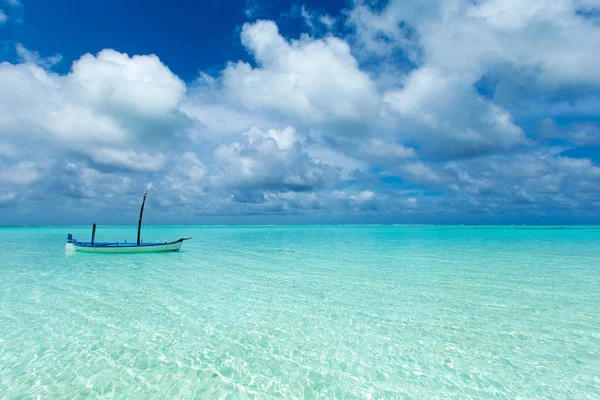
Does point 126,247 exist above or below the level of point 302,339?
below

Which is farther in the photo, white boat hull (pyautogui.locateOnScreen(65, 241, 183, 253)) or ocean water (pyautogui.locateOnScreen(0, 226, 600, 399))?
white boat hull (pyautogui.locateOnScreen(65, 241, 183, 253))

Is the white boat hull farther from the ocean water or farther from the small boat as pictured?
the ocean water

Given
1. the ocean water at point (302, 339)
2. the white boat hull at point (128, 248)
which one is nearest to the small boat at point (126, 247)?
the white boat hull at point (128, 248)

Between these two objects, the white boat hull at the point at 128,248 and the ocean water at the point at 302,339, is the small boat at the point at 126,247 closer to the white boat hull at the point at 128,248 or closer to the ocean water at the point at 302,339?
the white boat hull at the point at 128,248

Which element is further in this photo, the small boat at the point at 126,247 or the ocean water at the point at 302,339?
the small boat at the point at 126,247

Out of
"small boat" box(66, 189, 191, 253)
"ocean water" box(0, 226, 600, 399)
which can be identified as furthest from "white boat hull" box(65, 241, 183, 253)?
"ocean water" box(0, 226, 600, 399)

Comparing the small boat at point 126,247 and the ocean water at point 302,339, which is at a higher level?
the ocean water at point 302,339

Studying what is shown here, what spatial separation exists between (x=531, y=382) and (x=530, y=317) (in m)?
5.59

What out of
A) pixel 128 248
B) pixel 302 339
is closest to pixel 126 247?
pixel 128 248

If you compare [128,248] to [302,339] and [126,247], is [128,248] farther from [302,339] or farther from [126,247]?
[302,339]

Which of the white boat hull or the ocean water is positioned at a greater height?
the ocean water

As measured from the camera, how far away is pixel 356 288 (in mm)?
16719

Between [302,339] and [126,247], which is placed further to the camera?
[126,247]

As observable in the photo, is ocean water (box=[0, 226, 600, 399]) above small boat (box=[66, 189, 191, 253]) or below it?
above
